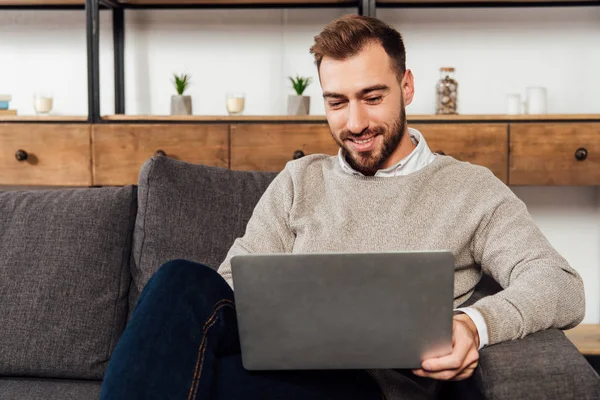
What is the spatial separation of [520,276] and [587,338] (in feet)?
5.15

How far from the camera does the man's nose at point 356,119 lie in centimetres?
162

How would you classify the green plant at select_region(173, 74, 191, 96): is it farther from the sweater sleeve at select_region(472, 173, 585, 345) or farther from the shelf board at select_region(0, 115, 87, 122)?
the sweater sleeve at select_region(472, 173, 585, 345)

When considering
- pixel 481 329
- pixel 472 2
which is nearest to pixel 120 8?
pixel 472 2

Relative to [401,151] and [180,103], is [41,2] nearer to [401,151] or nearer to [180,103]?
[180,103]

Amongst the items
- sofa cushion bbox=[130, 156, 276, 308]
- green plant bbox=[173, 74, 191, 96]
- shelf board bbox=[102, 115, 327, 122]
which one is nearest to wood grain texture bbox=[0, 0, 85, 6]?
green plant bbox=[173, 74, 191, 96]

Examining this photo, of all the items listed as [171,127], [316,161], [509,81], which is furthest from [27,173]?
[509,81]

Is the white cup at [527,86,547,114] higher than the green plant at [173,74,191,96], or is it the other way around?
the green plant at [173,74,191,96]

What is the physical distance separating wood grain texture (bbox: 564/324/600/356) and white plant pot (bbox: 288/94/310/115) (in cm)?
129

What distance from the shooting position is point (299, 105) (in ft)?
9.09

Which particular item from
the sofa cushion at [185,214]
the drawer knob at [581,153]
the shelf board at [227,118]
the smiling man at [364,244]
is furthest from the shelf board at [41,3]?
the drawer knob at [581,153]

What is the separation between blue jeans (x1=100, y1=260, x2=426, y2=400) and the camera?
108 cm

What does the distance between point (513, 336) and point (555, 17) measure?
2040 mm

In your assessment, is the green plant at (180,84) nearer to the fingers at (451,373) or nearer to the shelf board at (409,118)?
the shelf board at (409,118)

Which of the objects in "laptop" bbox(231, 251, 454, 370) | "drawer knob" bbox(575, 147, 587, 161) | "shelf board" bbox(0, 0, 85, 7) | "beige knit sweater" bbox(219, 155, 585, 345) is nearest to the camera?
"laptop" bbox(231, 251, 454, 370)
